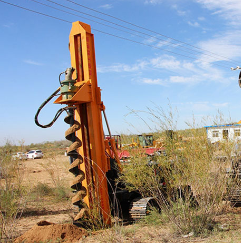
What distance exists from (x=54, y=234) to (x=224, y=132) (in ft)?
14.0

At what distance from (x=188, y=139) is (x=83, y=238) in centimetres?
294

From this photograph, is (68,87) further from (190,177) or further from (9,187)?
(190,177)

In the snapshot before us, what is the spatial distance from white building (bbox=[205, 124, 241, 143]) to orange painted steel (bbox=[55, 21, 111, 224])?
245cm

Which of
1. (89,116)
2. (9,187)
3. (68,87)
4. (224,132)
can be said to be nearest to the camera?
(9,187)

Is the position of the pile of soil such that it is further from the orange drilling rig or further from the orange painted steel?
the orange painted steel

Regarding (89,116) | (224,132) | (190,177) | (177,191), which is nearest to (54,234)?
(89,116)

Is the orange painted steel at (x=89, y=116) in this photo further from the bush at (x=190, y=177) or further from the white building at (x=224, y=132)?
the white building at (x=224, y=132)

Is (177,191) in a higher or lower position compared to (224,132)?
lower

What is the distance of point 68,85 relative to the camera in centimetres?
601

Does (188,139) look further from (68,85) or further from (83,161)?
(68,85)

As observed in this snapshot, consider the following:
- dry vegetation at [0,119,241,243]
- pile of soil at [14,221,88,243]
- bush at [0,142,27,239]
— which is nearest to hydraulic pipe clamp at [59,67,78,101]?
dry vegetation at [0,119,241,243]

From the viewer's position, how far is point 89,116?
248 inches

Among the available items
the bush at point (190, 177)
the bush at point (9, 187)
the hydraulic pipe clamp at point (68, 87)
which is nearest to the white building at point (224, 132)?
the bush at point (190, 177)

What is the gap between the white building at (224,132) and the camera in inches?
257
